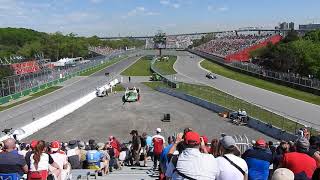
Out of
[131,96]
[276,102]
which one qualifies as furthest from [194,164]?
[131,96]

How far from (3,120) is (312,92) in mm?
31625

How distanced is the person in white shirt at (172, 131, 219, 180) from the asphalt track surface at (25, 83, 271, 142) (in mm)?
23841

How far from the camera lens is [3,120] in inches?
1572

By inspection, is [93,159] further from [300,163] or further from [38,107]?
[38,107]

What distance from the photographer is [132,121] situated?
37.1 m

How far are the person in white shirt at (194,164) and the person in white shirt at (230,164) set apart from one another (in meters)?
0.21

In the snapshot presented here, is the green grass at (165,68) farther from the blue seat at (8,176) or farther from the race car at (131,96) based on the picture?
the blue seat at (8,176)

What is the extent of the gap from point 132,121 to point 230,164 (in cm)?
3120

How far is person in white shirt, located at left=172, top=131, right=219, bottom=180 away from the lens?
5.63m

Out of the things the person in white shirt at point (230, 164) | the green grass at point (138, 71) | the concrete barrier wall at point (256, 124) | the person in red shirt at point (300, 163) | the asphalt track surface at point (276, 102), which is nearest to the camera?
the person in white shirt at point (230, 164)

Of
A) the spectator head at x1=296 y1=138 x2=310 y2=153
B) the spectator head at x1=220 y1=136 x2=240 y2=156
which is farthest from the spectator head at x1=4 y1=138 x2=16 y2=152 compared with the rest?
the spectator head at x1=296 y1=138 x2=310 y2=153

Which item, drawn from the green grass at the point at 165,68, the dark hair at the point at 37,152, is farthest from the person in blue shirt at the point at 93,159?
the green grass at the point at 165,68

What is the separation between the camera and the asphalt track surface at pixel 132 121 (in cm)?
3159

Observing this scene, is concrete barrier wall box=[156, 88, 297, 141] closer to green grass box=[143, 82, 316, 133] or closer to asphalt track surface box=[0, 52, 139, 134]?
green grass box=[143, 82, 316, 133]
